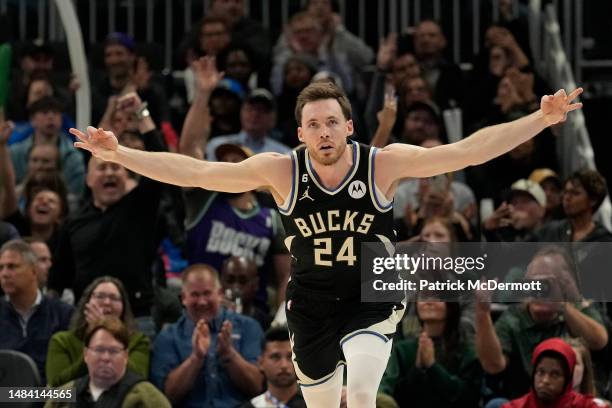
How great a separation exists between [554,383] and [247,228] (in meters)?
3.24

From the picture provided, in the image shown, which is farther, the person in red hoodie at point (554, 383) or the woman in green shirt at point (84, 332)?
the woman in green shirt at point (84, 332)

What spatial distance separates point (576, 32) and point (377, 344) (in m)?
8.70

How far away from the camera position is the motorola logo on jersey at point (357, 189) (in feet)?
26.7

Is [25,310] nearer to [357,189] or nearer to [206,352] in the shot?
[206,352]

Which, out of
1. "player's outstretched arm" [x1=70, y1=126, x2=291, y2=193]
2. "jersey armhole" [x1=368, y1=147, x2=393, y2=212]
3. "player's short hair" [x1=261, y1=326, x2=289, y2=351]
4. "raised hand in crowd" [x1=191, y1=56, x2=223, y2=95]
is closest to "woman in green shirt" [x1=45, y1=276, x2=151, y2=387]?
"player's short hair" [x1=261, y1=326, x2=289, y2=351]

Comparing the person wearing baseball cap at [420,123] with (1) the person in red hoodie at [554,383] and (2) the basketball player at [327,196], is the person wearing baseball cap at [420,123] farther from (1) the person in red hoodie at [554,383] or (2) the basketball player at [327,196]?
(2) the basketball player at [327,196]

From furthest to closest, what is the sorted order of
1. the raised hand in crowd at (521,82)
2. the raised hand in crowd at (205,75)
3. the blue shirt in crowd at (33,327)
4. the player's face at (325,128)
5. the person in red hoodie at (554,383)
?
the raised hand in crowd at (521,82) → the raised hand in crowd at (205,75) → the blue shirt in crowd at (33,327) → the person in red hoodie at (554,383) → the player's face at (325,128)

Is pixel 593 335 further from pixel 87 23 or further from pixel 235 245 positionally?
pixel 87 23

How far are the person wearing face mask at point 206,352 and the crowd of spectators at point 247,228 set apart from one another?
0.04 ft

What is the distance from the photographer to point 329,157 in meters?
8.09

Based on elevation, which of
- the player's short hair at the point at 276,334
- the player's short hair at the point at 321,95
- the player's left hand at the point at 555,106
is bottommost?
the player's short hair at the point at 276,334

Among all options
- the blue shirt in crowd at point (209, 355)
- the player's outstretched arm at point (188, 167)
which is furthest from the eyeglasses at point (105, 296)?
the player's outstretched arm at point (188, 167)

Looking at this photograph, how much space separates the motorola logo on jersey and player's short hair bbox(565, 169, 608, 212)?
426cm

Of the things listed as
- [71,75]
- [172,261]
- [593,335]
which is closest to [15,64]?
[71,75]
